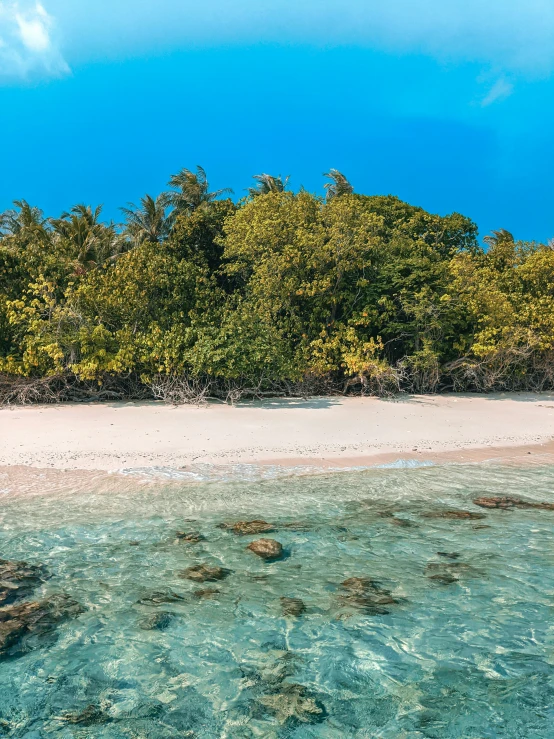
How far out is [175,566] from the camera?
4.75 meters

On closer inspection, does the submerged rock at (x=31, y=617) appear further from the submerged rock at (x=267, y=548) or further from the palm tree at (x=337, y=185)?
the palm tree at (x=337, y=185)

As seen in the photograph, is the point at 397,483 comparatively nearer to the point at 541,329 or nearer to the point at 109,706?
the point at 109,706

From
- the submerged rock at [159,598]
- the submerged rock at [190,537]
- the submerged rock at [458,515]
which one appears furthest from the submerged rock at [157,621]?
the submerged rock at [458,515]

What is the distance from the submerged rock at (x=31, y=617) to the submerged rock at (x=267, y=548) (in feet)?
5.30

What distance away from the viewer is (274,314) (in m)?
14.8

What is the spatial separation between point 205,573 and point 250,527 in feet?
3.51

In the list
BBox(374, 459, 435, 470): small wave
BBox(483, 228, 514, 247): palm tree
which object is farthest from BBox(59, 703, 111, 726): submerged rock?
BBox(483, 228, 514, 247): palm tree

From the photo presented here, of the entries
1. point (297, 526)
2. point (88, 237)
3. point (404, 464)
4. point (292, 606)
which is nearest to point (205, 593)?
point (292, 606)

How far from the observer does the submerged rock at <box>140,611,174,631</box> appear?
3807 millimetres

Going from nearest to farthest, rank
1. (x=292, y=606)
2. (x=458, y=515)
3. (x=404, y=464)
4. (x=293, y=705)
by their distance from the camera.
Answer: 1. (x=293, y=705)
2. (x=292, y=606)
3. (x=458, y=515)
4. (x=404, y=464)

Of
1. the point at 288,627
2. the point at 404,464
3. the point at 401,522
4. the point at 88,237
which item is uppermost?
the point at 88,237

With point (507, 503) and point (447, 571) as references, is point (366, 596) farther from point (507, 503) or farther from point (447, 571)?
point (507, 503)

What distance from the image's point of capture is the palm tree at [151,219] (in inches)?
1280

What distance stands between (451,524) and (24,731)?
14.2ft
